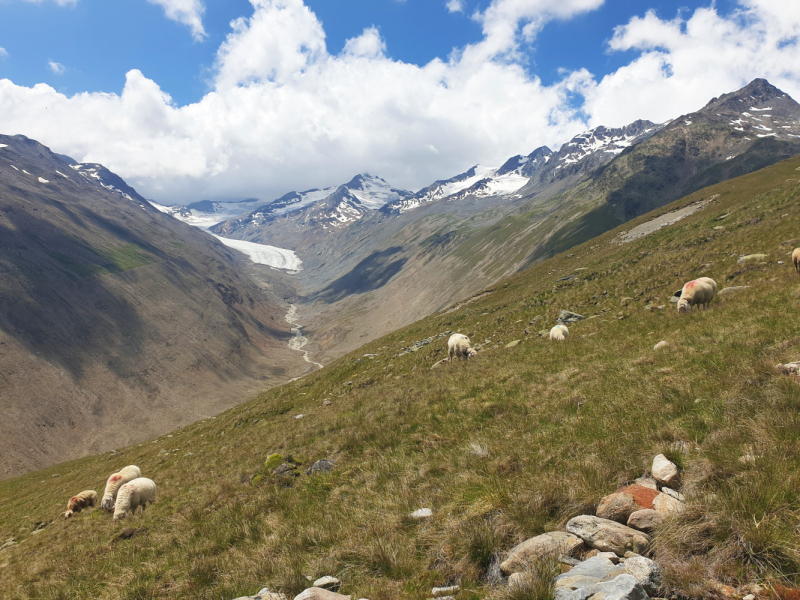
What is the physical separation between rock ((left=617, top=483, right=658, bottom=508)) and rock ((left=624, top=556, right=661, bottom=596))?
4.98 feet

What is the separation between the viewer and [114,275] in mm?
151875

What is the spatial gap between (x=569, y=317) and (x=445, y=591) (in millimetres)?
22532

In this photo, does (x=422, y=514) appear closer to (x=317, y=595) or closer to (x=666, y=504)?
(x=317, y=595)

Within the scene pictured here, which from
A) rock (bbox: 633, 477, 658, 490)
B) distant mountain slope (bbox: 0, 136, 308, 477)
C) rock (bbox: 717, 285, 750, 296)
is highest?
distant mountain slope (bbox: 0, 136, 308, 477)

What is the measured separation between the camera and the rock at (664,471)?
560 cm

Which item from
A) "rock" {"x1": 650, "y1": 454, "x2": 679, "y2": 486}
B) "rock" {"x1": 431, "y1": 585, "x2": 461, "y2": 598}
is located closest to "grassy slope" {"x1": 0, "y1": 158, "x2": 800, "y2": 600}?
"rock" {"x1": 431, "y1": 585, "x2": 461, "y2": 598}

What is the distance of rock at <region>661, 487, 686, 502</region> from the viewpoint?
16.6 ft

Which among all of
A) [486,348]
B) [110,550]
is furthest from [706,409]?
[486,348]

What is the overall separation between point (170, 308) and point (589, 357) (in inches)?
6952

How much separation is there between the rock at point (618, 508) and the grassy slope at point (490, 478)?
12.3 inches

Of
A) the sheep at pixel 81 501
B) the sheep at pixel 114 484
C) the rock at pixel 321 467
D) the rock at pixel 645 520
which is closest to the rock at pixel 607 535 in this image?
Answer: the rock at pixel 645 520

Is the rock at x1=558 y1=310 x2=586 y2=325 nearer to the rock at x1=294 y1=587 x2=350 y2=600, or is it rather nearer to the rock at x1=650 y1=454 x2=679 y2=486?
the rock at x1=650 y1=454 x2=679 y2=486

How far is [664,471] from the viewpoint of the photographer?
5.76 m

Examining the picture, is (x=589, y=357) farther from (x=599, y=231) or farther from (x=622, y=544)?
(x=599, y=231)
